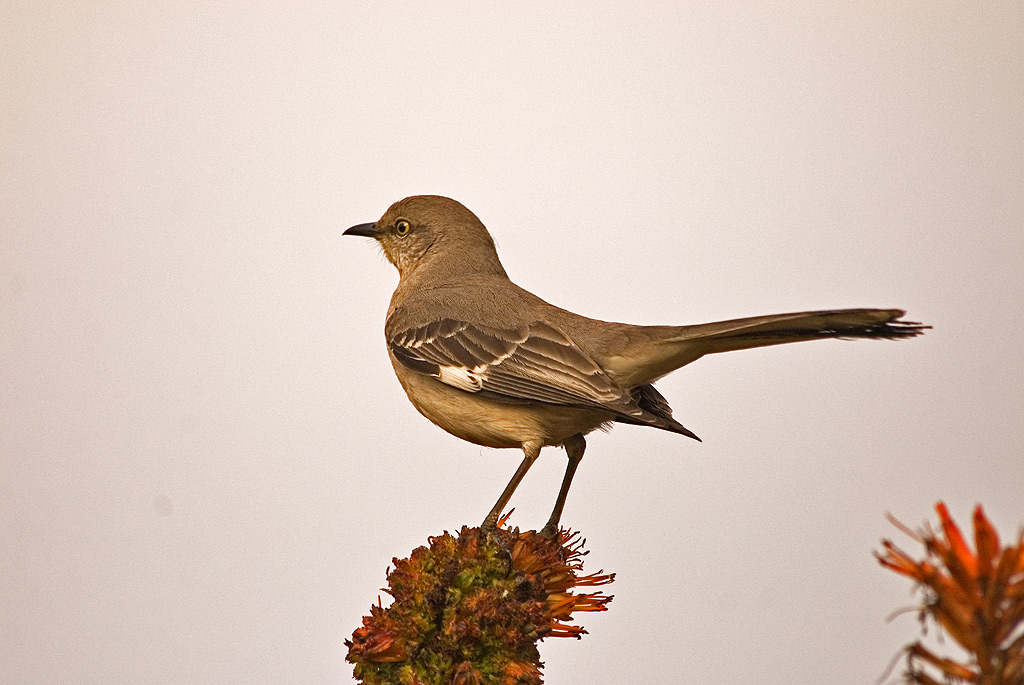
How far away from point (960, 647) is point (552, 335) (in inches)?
122

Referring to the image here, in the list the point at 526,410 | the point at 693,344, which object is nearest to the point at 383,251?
the point at 526,410

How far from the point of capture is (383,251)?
5.73m

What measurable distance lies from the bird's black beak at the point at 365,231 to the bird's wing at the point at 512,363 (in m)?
Answer: 1.06

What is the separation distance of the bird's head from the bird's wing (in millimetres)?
750

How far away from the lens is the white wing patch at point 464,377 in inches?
169

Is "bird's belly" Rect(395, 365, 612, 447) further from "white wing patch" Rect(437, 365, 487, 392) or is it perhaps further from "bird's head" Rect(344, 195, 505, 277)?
"bird's head" Rect(344, 195, 505, 277)

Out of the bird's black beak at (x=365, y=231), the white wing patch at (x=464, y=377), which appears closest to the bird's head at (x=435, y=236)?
the bird's black beak at (x=365, y=231)

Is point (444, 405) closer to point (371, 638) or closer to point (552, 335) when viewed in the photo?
point (552, 335)

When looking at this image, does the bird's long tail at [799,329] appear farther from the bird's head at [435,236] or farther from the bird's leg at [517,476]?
the bird's head at [435,236]

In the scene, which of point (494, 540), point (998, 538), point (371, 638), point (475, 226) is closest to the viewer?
point (998, 538)

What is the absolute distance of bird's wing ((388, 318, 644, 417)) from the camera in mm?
3974

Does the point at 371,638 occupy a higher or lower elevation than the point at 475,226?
lower

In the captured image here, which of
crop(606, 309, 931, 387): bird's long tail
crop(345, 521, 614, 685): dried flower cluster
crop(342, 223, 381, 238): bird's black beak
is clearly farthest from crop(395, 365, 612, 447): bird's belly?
crop(342, 223, 381, 238): bird's black beak

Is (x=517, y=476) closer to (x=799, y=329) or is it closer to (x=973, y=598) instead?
(x=799, y=329)
